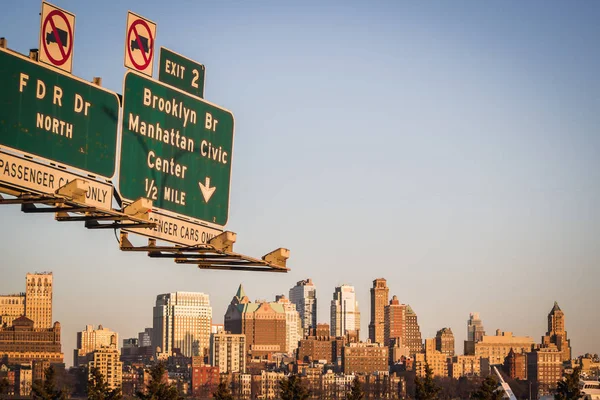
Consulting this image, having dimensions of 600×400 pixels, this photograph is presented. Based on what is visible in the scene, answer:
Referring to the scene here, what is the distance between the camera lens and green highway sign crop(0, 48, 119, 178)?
22078mm

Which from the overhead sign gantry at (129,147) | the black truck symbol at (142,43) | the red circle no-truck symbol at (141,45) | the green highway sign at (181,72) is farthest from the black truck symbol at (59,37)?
the green highway sign at (181,72)

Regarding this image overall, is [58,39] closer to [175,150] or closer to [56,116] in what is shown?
[56,116]

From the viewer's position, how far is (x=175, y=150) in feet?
86.3

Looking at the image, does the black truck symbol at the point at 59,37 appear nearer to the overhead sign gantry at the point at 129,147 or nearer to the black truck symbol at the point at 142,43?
the overhead sign gantry at the point at 129,147

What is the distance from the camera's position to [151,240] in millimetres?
26094

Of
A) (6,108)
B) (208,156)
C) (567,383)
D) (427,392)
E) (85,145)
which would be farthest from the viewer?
(567,383)

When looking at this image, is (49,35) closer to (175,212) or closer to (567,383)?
(175,212)

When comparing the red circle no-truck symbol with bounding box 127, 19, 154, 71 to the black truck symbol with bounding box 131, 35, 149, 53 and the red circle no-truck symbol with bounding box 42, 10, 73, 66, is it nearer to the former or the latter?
the black truck symbol with bounding box 131, 35, 149, 53

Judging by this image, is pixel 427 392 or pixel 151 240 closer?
pixel 151 240

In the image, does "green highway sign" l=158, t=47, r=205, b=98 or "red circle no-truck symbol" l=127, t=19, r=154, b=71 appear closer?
"red circle no-truck symbol" l=127, t=19, r=154, b=71

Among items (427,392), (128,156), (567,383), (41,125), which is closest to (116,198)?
(128,156)

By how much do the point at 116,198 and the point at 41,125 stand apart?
242 cm

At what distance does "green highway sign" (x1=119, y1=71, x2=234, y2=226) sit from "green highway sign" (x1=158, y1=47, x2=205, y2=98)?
0.18m

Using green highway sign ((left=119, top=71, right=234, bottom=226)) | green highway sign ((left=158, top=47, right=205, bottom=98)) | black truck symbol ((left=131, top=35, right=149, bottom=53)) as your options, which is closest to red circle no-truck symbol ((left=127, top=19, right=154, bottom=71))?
black truck symbol ((left=131, top=35, right=149, bottom=53))
